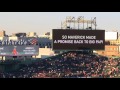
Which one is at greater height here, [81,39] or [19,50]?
[81,39]

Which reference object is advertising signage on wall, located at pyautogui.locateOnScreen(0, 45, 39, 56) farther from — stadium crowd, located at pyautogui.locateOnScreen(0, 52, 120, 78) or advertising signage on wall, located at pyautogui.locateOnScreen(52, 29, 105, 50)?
advertising signage on wall, located at pyautogui.locateOnScreen(52, 29, 105, 50)

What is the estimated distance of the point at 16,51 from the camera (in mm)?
19094

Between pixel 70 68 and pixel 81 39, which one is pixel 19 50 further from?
pixel 81 39

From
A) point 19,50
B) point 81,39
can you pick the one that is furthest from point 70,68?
point 19,50

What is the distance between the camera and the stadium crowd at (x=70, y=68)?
1944 centimetres

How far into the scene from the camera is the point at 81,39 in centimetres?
1933

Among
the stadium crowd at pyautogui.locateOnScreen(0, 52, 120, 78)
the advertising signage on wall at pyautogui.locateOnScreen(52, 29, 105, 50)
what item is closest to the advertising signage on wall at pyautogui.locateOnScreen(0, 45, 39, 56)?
the stadium crowd at pyautogui.locateOnScreen(0, 52, 120, 78)

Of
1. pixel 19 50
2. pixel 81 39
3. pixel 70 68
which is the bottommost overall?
pixel 70 68

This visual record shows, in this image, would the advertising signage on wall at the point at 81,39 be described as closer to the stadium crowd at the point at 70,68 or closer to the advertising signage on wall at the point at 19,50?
the stadium crowd at the point at 70,68

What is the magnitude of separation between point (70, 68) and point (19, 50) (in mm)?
2958
